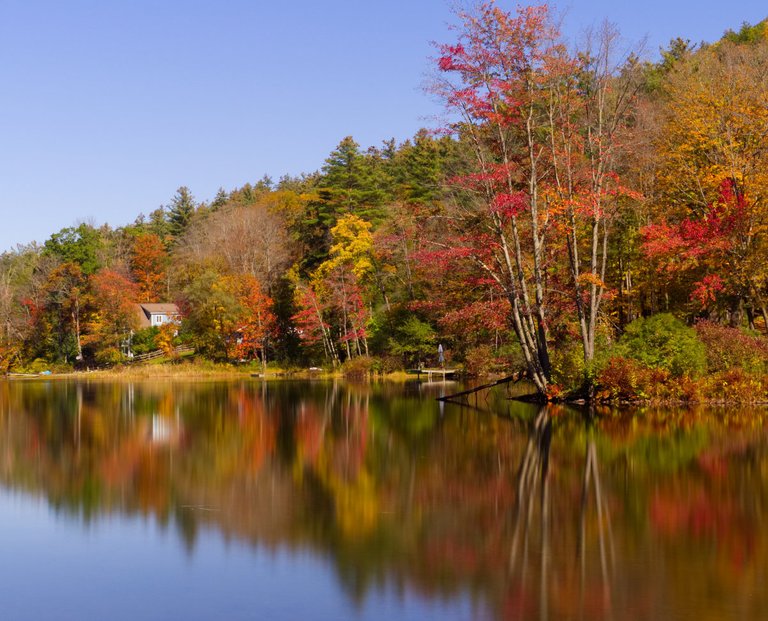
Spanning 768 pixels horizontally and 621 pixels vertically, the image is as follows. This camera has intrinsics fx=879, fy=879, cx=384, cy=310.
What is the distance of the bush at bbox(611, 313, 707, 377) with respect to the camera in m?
27.1

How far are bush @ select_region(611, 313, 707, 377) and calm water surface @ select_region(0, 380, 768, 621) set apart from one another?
14.3 feet

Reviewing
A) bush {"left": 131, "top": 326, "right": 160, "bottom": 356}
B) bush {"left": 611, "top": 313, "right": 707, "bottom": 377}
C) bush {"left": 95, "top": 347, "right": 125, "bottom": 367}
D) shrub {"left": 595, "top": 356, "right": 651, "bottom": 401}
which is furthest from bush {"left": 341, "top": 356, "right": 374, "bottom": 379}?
bush {"left": 611, "top": 313, "right": 707, "bottom": 377}

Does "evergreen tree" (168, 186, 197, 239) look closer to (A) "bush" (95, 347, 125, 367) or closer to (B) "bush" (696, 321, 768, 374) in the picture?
(A) "bush" (95, 347, 125, 367)

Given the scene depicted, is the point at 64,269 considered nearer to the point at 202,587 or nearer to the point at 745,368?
the point at 745,368

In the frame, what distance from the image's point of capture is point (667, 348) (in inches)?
1066

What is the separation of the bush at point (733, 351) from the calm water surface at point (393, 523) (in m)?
5.43

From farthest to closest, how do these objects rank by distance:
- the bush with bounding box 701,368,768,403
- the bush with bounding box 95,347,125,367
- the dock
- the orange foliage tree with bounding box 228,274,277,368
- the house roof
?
the house roof < the bush with bounding box 95,347,125,367 < the orange foliage tree with bounding box 228,274,277,368 < the dock < the bush with bounding box 701,368,768,403

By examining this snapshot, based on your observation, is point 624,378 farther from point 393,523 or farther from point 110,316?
point 110,316

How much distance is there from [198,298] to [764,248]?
45349mm

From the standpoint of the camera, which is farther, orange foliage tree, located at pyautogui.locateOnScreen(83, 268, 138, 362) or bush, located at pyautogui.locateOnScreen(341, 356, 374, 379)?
orange foliage tree, located at pyautogui.locateOnScreen(83, 268, 138, 362)

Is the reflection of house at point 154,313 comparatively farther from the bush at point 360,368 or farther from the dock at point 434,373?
the dock at point 434,373

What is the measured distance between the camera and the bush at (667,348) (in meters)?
27.1

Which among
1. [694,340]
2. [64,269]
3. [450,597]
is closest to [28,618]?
[450,597]

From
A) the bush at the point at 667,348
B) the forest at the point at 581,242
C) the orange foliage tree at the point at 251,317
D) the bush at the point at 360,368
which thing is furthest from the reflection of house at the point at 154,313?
the bush at the point at 667,348
